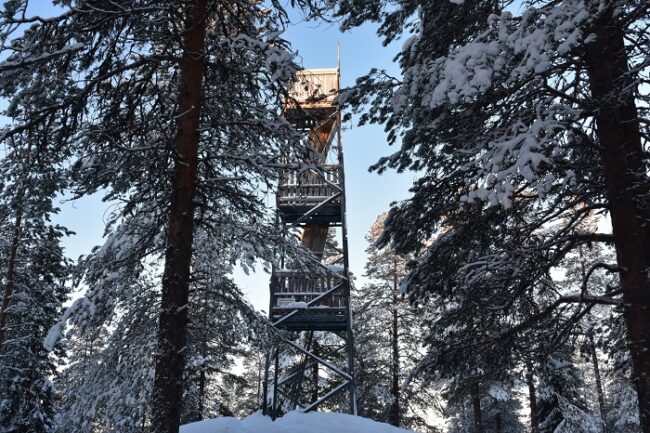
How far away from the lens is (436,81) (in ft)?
18.3

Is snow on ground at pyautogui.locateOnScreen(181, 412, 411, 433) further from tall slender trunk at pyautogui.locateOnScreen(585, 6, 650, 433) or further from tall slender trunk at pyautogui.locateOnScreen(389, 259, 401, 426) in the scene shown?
tall slender trunk at pyautogui.locateOnScreen(389, 259, 401, 426)

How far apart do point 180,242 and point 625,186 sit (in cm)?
523

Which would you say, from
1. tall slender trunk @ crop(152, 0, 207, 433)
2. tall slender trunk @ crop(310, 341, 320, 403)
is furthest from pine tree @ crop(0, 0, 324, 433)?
tall slender trunk @ crop(310, 341, 320, 403)

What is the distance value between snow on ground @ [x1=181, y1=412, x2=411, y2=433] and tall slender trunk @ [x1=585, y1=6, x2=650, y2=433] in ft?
11.9

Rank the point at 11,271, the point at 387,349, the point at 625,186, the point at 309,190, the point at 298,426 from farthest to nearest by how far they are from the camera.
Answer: the point at 387,349, the point at 11,271, the point at 309,190, the point at 298,426, the point at 625,186

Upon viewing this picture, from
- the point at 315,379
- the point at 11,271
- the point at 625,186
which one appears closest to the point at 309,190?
the point at 625,186

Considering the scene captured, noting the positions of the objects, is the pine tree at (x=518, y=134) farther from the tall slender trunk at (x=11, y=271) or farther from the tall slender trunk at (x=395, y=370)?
the tall slender trunk at (x=395, y=370)

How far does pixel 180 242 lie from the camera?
570 centimetres

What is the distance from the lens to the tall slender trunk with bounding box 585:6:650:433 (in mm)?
5090

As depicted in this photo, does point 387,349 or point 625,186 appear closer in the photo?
point 625,186

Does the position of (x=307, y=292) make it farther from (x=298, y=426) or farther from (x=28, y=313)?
(x=28, y=313)

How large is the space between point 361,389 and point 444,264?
51.5ft

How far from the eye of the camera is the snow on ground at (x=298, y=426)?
7.23m

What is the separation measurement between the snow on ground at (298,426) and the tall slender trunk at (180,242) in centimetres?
224
